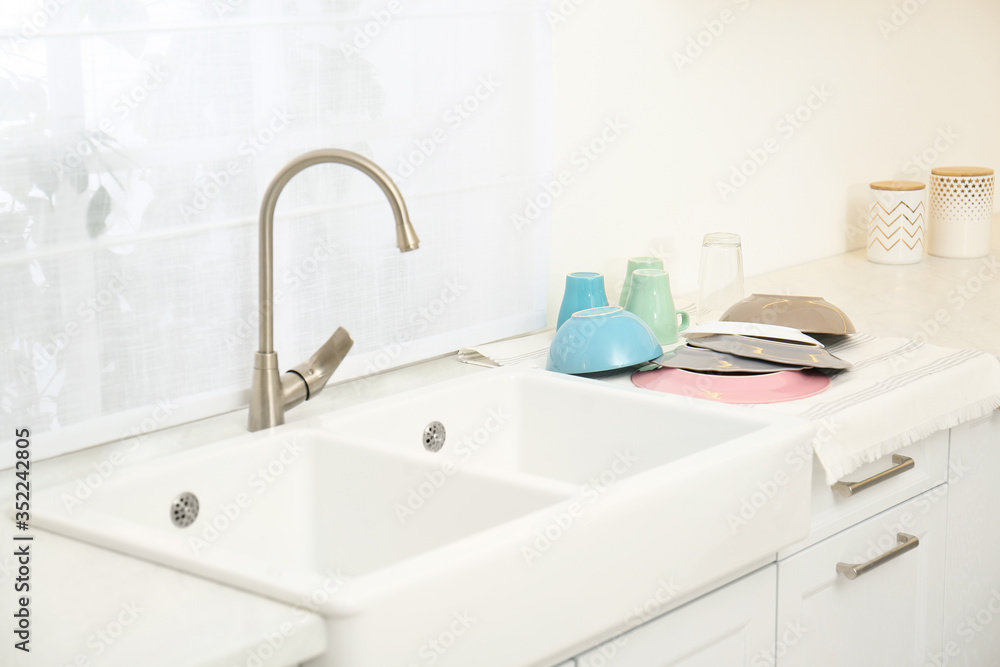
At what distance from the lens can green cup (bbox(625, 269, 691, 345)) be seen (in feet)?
5.23

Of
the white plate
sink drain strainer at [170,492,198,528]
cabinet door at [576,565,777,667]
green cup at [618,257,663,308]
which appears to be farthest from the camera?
green cup at [618,257,663,308]

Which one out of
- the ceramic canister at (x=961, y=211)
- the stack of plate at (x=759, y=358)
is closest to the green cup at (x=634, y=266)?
the stack of plate at (x=759, y=358)

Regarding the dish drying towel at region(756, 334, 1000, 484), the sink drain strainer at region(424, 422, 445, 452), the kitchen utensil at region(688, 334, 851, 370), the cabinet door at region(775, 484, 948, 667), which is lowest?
the cabinet door at region(775, 484, 948, 667)

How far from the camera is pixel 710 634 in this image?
43.6 inches

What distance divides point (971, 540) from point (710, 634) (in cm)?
65

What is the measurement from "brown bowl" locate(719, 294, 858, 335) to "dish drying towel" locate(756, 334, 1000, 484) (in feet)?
0.12

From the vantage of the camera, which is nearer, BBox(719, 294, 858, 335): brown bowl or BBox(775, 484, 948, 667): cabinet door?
BBox(775, 484, 948, 667): cabinet door

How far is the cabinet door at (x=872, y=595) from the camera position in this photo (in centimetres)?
A: 124

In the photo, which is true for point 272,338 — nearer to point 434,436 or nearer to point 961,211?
point 434,436

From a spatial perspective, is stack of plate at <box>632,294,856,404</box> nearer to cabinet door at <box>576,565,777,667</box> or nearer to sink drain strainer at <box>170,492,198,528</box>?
cabinet door at <box>576,565,777,667</box>

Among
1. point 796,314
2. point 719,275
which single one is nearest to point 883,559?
point 796,314

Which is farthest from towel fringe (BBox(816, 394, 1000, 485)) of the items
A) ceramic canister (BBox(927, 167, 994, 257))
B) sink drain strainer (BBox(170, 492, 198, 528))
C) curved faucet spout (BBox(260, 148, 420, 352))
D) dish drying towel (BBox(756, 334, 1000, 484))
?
ceramic canister (BBox(927, 167, 994, 257))

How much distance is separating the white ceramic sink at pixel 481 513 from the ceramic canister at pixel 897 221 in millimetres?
1179

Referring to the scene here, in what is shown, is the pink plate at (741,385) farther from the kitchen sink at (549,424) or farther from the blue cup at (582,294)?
the blue cup at (582,294)
